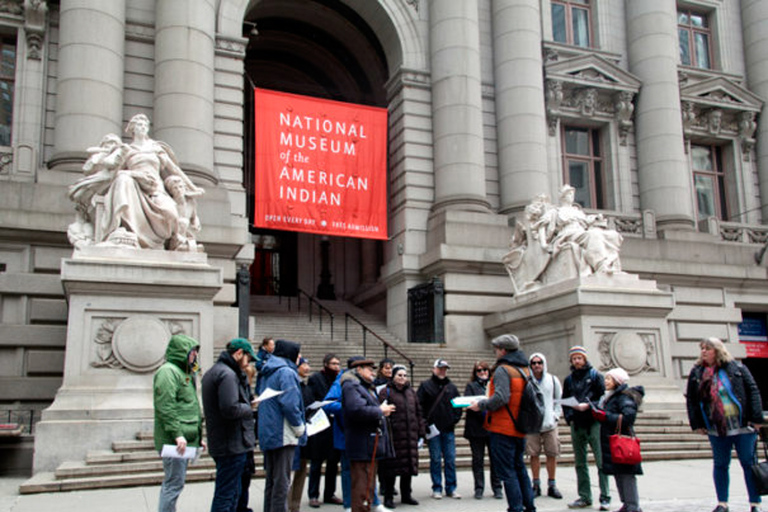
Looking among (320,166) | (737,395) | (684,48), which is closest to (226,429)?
(737,395)

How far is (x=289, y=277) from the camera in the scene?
28.5 meters

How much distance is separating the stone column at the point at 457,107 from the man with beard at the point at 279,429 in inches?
568

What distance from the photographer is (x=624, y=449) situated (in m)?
7.60

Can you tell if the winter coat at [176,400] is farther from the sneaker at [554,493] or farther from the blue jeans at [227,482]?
the sneaker at [554,493]

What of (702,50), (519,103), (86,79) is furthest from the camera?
(702,50)

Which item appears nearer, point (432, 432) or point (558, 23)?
point (432, 432)

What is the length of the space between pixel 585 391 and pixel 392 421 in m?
2.18

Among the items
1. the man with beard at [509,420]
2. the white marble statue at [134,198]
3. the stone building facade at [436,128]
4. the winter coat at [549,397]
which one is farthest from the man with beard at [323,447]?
the stone building facade at [436,128]

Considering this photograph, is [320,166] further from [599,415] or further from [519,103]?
[599,415]

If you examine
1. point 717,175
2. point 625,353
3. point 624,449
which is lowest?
point 624,449

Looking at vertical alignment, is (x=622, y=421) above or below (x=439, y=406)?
below

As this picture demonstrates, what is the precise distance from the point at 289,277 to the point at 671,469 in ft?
61.9

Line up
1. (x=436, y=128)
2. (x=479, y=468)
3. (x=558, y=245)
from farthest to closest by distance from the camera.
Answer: (x=436, y=128), (x=558, y=245), (x=479, y=468)

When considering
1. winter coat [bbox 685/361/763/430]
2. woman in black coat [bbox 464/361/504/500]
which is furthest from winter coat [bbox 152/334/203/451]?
winter coat [bbox 685/361/763/430]
